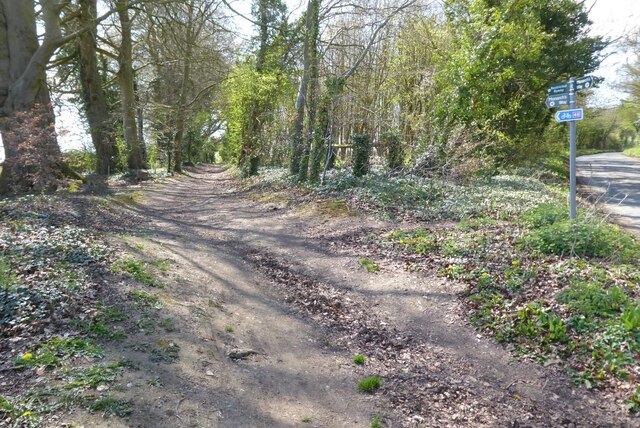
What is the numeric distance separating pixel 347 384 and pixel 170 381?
5.98 ft

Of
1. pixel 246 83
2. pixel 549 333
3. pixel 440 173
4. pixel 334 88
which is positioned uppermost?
pixel 246 83

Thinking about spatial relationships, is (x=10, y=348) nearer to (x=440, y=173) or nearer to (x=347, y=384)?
(x=347, y=384)

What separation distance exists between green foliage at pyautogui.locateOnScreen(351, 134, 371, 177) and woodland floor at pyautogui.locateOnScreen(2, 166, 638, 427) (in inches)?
235

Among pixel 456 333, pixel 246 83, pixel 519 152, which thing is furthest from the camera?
pixel 246 83

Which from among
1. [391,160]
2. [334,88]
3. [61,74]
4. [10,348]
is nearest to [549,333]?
[10,348]

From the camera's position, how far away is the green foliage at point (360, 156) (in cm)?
1373

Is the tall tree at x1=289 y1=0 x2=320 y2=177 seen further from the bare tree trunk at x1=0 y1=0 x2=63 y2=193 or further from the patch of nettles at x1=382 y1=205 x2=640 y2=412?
the patch of nettles at x1=382 y1=205 x2=640 y2=412

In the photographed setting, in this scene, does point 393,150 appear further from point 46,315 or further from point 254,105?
point 46,315

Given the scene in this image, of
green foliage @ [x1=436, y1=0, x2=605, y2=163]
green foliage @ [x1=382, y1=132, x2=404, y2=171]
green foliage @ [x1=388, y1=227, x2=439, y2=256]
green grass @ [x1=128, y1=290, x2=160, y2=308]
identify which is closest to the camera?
green grass @ [x1=128, y1=290, x2=160, y2=308]

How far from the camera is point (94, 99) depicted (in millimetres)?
18266

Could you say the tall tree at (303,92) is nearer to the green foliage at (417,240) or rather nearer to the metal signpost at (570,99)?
the green foliage at (417,240)

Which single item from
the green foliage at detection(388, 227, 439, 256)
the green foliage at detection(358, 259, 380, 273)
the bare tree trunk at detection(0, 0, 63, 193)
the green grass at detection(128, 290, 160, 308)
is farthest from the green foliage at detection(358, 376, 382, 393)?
the bare tree trunk at detection(0, 0, 63, 193)

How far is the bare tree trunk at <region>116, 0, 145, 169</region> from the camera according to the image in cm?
1881

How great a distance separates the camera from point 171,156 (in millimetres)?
28016
